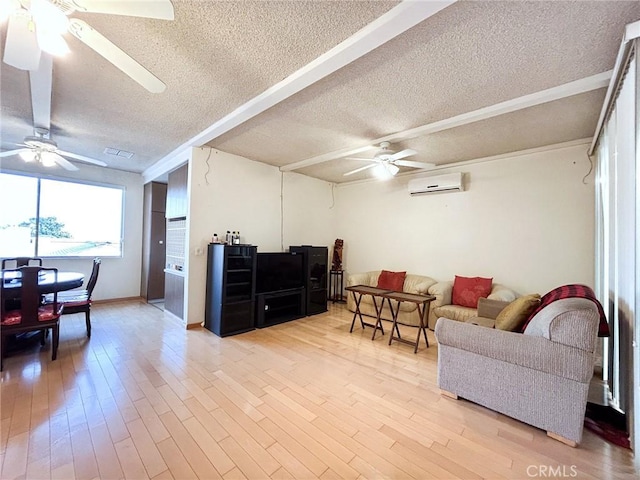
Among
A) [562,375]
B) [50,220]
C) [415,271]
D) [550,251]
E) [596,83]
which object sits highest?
[596,83]

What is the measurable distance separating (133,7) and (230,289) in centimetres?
328

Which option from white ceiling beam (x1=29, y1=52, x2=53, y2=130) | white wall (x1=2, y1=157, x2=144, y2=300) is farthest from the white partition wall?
white wall (x1=2, y1=157, x2=144, y2=300)

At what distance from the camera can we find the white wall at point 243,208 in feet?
13.3

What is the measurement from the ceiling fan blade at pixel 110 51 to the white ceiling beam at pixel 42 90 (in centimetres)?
84

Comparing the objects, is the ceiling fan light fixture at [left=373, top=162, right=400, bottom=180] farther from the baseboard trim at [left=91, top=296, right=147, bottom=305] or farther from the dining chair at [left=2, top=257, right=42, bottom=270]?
the baseboard trim at [left=91, top=296, right=147, bottom=305]

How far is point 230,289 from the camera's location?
3.93m

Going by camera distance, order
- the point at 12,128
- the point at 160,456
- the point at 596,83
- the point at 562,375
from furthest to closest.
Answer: the point at 12,128 → the point at 596,83 → the point at 562,375 → the point at 160,456

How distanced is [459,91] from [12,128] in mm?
5514

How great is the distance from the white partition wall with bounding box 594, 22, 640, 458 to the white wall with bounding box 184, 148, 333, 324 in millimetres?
4457

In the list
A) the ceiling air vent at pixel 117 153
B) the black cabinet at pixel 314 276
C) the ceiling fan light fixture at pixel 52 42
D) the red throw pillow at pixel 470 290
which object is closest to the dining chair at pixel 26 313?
A: the ceiling fan light fixture at pixel 52 42

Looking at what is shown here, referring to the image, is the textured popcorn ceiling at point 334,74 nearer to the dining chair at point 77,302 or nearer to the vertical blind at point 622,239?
the vertical blind at point 622,239

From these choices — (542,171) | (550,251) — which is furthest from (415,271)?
(542,171)

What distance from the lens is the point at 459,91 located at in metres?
2.44

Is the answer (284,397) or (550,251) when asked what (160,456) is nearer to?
(284,397)
